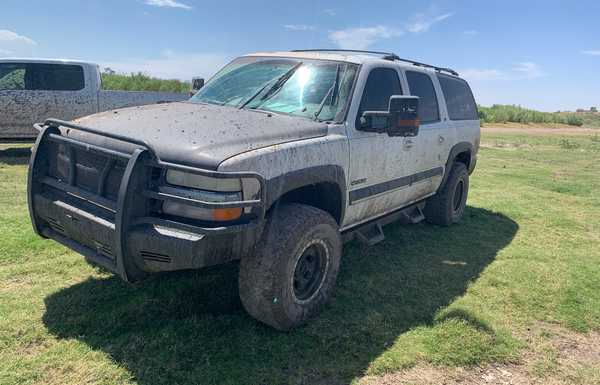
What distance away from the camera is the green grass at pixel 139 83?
72.3 feet

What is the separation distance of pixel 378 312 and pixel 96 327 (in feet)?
6.98

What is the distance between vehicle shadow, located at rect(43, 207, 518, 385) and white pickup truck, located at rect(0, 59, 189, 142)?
6822mm

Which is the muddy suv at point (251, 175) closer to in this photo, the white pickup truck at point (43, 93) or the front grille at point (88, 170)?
the front grille at point (88, 170)

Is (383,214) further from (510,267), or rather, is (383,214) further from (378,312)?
(510,267)

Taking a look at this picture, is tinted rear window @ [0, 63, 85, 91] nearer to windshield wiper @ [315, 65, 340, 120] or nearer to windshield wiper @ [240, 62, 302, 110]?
windshield wiper @ [240, 62, 302, 110]

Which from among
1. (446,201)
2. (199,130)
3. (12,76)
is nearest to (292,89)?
(199,130)

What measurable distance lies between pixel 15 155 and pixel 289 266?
9.14 metres

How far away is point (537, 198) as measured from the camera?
8336 mm

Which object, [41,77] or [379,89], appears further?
[41,77]

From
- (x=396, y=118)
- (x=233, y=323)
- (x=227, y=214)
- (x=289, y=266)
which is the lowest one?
(x=233, y=323)

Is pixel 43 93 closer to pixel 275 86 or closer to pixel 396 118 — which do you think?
pixel 275 86

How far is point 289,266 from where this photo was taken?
3121 millimetres

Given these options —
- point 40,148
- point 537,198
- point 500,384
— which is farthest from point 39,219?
point 537,198

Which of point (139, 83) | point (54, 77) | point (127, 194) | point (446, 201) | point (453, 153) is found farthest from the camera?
point (139, 83)
